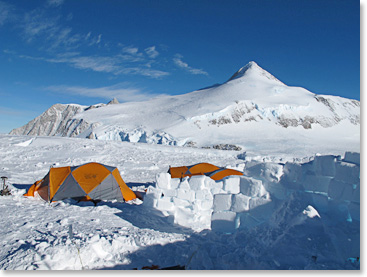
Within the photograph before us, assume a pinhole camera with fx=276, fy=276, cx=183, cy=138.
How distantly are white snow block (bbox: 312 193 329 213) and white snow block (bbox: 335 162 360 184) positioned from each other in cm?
46

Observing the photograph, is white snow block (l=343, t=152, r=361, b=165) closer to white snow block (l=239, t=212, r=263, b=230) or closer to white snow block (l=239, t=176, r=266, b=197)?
white snow block (l=239, t=176, r=266, b=197)

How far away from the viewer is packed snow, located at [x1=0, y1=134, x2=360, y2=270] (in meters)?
3.99

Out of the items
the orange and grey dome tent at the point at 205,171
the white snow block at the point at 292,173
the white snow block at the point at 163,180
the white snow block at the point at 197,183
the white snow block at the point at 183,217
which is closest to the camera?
the white snow block at the point at 292,173

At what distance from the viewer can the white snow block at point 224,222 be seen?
5.39 meters

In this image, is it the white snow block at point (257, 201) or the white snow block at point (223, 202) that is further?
the white snow block at point (223, 202)

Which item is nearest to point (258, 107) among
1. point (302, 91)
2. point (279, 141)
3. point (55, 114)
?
point (279, 141)

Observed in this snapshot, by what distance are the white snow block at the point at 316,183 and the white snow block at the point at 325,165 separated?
0.29 ft

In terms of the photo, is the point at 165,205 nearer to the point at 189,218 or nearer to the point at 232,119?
the point at 189,218

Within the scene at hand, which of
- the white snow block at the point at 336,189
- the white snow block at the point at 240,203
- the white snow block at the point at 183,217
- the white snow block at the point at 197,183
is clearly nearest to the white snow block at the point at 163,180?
the white snow block at the point at 197,183

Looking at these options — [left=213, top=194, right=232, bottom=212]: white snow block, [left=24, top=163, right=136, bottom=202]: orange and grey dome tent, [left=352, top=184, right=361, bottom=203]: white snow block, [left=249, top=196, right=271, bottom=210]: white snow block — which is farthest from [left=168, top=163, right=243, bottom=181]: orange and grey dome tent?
[left=352, top=184, right=361, bottom=203]: white snow block

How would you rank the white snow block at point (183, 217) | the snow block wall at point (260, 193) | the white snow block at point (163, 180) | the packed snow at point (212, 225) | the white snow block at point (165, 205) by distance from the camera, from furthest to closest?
the white snow block at point (163, 180)
the white snow block at point (165, 205)
the white snow block at point (183, 217)
the snow block wall at point (260, 193)
the packed snow at point (212, 225)

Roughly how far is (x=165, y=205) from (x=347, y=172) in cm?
443

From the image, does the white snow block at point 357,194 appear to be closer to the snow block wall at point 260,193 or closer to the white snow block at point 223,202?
the snow block wall at point 260,193

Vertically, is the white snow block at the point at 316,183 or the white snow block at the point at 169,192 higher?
the white snow block at the point at 316,183
